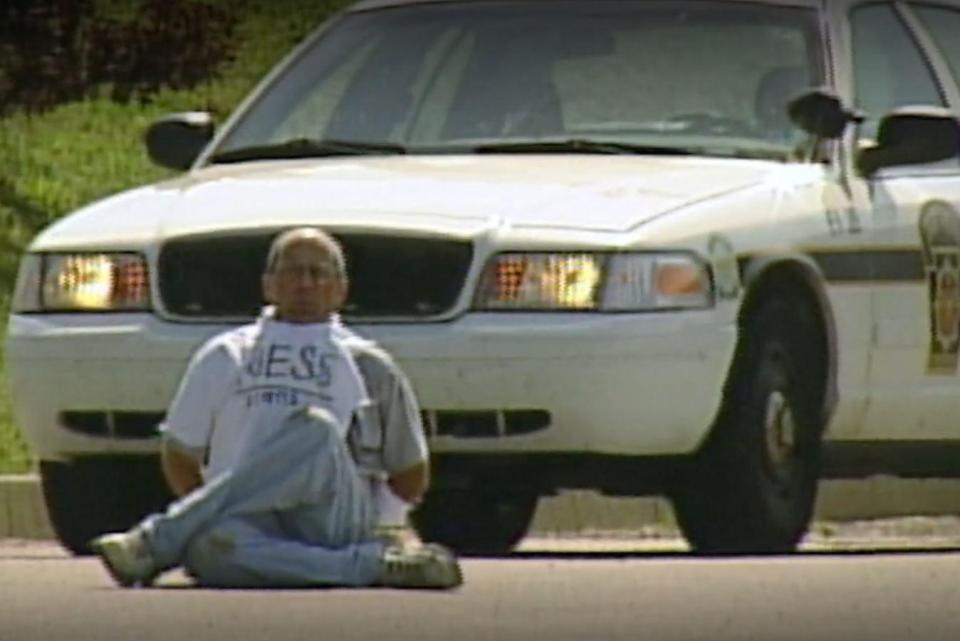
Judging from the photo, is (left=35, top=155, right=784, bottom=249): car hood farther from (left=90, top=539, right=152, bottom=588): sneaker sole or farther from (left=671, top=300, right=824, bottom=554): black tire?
(left=90, top=539, right=152, bottom=588): sneaker sole

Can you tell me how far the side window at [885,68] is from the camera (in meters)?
12.9

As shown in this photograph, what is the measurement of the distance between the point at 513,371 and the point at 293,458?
1.12m

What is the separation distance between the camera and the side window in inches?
507

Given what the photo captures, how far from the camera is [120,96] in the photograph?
24.7 m

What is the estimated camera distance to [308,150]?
12.7 m

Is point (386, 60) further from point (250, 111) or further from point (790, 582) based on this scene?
point (790, 582)

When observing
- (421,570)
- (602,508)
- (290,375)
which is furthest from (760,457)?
(602,508)

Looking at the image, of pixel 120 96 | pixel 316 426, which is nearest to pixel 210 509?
pixel 316 426

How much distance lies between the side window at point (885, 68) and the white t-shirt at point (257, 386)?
A: 2717 mm

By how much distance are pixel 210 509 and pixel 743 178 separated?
8.01 feet

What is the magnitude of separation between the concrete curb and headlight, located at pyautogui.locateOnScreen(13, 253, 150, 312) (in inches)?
127

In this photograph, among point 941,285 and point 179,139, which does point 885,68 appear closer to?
point 941,285

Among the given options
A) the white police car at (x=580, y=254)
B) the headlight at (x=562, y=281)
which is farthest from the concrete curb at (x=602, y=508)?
the headlight at (x=562, y=281)

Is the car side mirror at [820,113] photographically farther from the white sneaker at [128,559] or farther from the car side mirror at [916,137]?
the white sneaker at [128,559]
